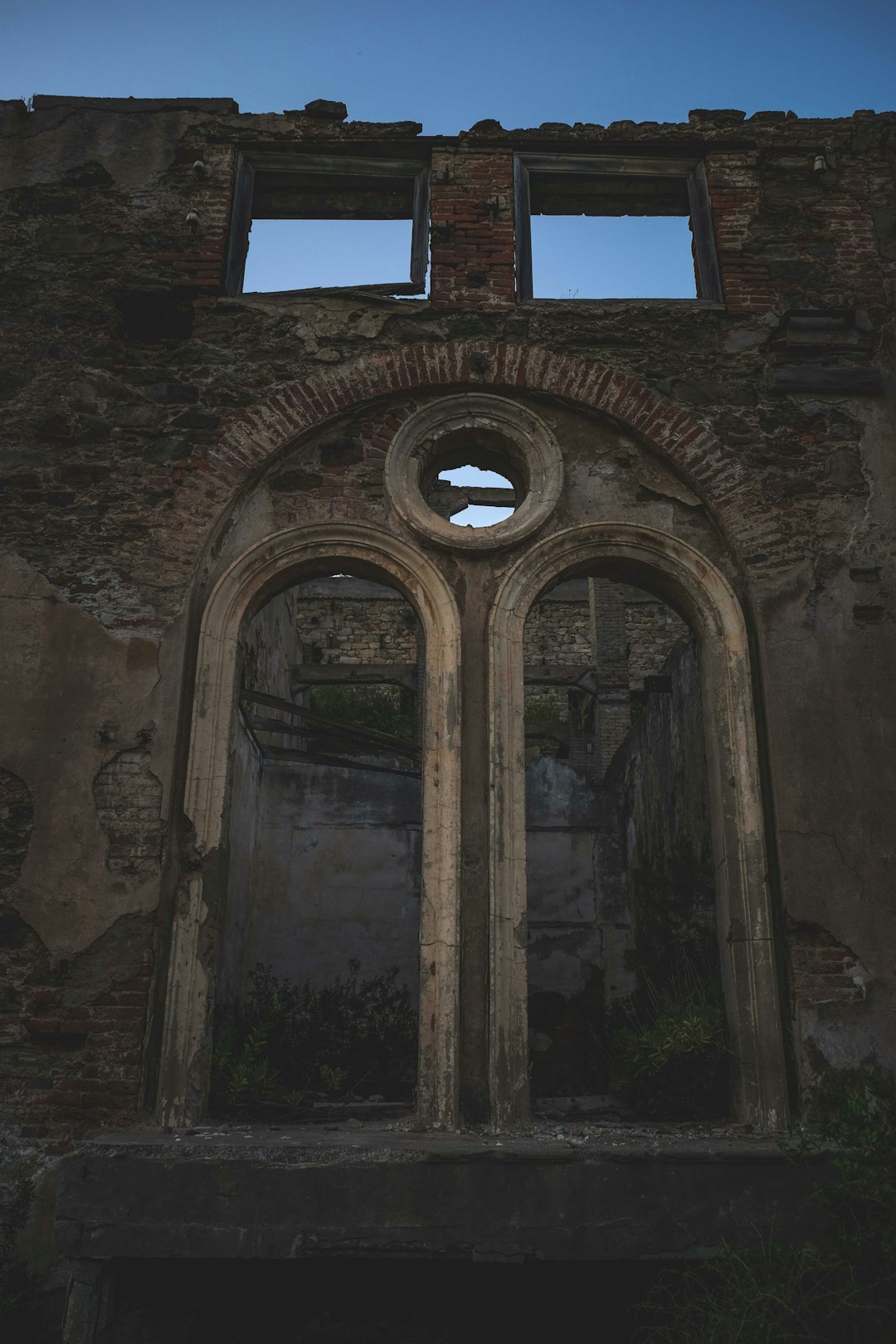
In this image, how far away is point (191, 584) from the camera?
582 cm

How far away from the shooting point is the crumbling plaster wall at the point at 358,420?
5.43 m

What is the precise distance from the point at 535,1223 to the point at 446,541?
12.0ft

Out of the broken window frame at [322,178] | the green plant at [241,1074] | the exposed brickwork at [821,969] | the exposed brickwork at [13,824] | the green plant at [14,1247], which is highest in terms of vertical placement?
the broken window frame at [322,178]

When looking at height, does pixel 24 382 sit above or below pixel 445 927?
above

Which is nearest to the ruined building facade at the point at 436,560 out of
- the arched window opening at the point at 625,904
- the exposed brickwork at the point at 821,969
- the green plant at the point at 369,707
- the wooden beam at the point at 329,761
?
the exposed brickwork at the point at 821,969

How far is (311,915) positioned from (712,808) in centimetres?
526

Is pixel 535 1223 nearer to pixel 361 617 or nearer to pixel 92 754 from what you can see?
pixel 92 754

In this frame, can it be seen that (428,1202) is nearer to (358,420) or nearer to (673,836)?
(358,420)

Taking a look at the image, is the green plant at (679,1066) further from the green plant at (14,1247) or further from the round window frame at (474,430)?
the green plant at (14,1247)

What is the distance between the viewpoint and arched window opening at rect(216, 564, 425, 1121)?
6.53 metres

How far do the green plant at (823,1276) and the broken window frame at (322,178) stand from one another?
5.74m

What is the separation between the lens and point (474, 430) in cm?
640

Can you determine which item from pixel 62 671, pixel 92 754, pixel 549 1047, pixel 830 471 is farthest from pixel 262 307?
pixel 549 1047

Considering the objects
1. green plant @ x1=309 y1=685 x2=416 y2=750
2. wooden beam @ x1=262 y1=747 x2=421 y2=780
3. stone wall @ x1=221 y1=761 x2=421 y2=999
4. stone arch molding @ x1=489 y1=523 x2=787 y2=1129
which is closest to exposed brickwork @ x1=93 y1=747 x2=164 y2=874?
stone arch molding @ x1=489 y1=523 x2=787 y2=1129
